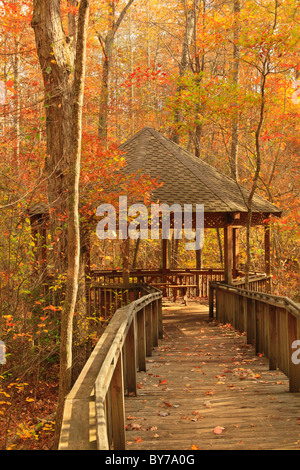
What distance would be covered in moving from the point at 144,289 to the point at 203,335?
5.72ft

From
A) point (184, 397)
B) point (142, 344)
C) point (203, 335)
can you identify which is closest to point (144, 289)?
point (203, 335)

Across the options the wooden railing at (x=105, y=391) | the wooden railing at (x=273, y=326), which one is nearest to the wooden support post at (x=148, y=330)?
the wooden railing at (x=105, y=391)

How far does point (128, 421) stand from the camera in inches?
205

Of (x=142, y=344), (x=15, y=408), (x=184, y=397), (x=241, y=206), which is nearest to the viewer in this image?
(x=184, y=397)

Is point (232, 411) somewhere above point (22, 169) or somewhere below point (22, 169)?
below

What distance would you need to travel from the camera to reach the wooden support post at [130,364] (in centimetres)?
600

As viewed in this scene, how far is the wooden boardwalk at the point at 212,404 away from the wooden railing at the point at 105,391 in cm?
44

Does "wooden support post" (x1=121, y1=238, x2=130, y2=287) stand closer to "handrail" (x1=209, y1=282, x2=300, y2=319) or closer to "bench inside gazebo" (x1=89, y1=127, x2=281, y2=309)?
"bench inside gazebo" (x1=89, y1=127, x2=281, y2=309)

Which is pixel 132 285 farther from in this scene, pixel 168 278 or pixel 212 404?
pixel 212 404

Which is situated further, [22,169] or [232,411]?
[22,169]

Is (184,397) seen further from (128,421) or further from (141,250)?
(141,250)

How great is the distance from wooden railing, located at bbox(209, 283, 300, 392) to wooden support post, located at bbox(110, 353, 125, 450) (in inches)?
99.4

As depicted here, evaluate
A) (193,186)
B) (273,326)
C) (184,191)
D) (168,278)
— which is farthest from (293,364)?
(168,278)

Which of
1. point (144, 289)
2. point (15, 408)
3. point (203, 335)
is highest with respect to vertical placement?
point (144, 289)
